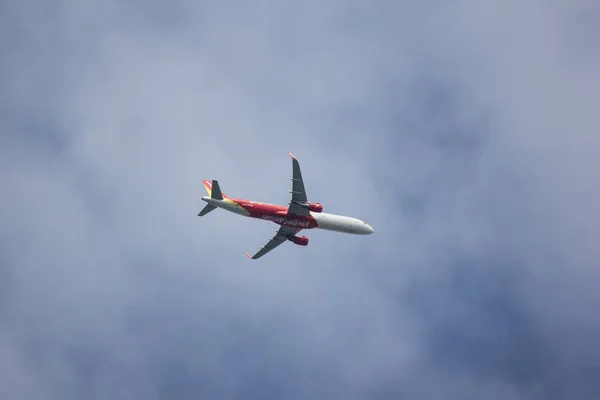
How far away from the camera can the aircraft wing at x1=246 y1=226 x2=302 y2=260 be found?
109m

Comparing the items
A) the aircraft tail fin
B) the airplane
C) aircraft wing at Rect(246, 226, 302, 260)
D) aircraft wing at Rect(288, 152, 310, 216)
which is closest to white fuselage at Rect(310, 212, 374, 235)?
the airplane

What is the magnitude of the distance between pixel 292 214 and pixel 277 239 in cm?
933

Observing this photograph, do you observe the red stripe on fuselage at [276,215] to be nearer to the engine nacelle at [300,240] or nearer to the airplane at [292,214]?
the airplane at [292,214]

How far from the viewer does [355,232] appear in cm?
10862

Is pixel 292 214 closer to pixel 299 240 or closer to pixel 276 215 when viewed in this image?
pixel 276 215

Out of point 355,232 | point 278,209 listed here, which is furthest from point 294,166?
point 355,232

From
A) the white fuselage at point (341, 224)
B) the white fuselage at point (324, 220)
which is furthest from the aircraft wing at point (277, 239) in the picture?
the white fuselage at point (341, 224)

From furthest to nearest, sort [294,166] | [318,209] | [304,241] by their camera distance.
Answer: [304,241]
[318,209]
[294,166]

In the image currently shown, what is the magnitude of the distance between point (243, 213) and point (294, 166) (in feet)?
32.8

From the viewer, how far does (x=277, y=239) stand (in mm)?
111000

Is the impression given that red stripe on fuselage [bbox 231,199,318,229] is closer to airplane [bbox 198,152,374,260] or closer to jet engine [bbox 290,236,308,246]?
airplane [bbox 198,152,374,260]

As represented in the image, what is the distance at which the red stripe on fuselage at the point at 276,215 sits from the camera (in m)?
100

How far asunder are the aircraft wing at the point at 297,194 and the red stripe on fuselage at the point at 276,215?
1068 millimetres

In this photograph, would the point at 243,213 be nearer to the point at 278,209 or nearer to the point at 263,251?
the point at 278,209
